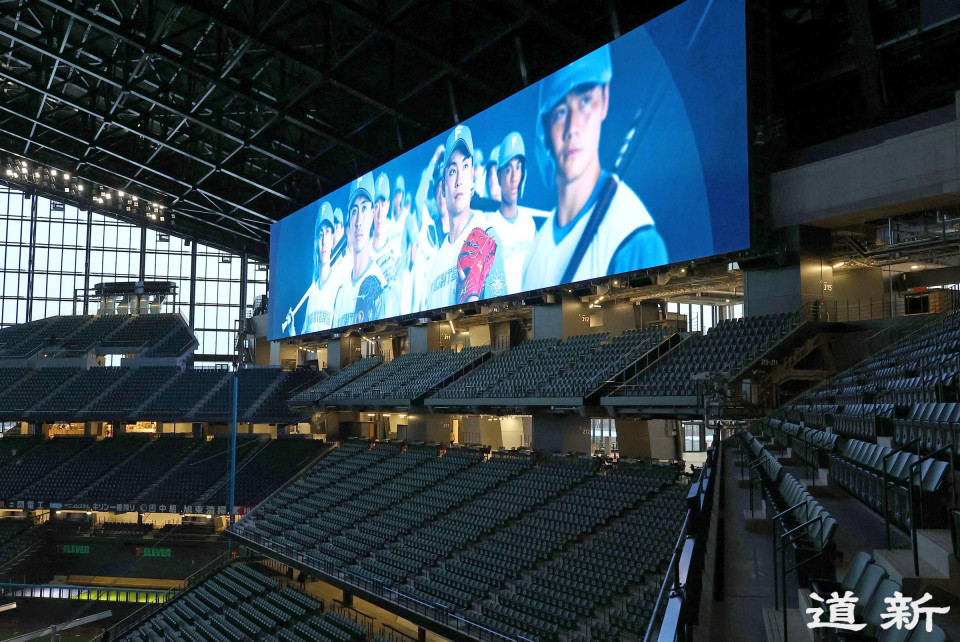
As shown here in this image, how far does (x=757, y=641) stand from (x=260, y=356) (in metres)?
47.2

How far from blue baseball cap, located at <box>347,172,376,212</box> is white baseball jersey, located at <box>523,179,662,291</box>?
1213 centimetres

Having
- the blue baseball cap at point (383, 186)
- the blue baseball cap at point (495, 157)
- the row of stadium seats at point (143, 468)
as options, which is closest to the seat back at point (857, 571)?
the blue baseball cap at point (495, 157)

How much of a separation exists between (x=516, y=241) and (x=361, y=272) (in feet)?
37.0

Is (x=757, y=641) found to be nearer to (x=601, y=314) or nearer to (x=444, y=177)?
(x=601, y=314)

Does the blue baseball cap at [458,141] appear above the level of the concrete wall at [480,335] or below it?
above

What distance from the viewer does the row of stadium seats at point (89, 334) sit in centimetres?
4478

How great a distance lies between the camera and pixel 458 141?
28.4m

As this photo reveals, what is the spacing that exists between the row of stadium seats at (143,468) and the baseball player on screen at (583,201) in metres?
16.5

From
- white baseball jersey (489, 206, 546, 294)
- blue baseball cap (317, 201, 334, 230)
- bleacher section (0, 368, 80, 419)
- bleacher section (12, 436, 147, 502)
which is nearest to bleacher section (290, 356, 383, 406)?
blue baseball cap (317, 201, 334, 230)

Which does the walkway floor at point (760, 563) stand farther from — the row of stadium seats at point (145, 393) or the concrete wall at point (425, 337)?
the row of stadium seats at point (145, 393)

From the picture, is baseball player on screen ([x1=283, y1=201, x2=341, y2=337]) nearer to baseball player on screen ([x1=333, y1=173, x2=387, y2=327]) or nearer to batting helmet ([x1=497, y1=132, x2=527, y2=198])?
baseball player on screen ([x1=333, y1=173, x2=387, y2=327])

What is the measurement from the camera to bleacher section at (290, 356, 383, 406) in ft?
115

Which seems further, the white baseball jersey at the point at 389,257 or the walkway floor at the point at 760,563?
the white baseball jersey at the point at 389,257

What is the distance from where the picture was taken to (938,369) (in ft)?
29.5
